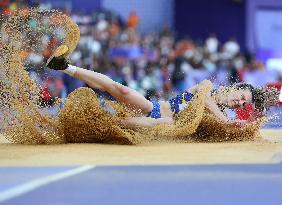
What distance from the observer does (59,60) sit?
6.83 meters

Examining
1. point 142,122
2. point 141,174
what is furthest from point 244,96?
point 141,174

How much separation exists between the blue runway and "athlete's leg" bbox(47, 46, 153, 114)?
197 centimetres

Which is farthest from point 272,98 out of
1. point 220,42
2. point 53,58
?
point 220,42

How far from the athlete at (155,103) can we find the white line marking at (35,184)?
2.00 metres

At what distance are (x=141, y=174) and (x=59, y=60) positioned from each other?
2.40 meters

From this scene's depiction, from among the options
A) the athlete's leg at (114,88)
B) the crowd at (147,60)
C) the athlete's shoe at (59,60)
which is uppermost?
the athlete's shoe at (59,60)

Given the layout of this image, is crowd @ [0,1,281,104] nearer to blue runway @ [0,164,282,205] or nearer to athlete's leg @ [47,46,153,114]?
athlete's leg @ [47,46,153,114]

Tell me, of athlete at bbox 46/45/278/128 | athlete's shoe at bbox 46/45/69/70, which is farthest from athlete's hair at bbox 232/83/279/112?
athlete's shoe at bbox 46/45/69/70

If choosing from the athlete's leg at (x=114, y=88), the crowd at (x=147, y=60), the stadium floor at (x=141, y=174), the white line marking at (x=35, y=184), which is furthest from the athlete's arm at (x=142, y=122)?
the crowd at (x=147, y=60)

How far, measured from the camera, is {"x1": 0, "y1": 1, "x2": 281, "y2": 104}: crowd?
17.5 metres

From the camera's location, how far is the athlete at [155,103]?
7.02 meters

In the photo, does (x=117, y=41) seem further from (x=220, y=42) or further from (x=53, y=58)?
(x=53, y=58)

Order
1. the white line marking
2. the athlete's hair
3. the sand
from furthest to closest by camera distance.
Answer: the athlete's hair, the sand, the white line marking

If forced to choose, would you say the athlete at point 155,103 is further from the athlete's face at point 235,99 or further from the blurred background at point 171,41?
the blurred background at point 171,41
